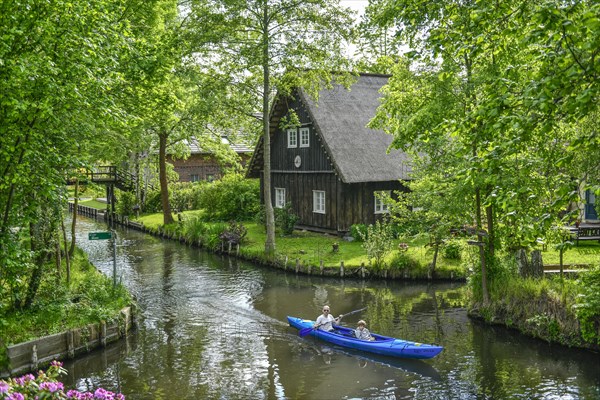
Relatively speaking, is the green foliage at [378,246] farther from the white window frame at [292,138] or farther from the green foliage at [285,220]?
the white window frame at [292,138]

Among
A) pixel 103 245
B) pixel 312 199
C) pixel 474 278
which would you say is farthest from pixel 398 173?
pixel 103 245

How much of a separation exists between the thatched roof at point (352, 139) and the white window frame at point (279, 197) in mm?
6399

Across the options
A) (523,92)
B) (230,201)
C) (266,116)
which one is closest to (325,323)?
(523,92)

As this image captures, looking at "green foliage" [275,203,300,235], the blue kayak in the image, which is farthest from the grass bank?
"green foliage" [275,203,300,235]

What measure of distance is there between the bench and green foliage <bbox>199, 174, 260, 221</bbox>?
20102 mm

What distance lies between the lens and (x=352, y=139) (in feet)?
104

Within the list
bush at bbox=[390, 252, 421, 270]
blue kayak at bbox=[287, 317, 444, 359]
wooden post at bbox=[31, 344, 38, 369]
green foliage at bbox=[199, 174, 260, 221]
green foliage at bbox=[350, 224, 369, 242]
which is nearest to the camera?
wooden post at bbox=[31, 344, 38, 369]

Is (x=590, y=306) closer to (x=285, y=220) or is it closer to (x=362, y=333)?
(x=362, y=333)

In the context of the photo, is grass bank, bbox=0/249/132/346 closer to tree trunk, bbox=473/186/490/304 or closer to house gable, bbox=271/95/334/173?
tree trunk, bbox=473/186/490/304

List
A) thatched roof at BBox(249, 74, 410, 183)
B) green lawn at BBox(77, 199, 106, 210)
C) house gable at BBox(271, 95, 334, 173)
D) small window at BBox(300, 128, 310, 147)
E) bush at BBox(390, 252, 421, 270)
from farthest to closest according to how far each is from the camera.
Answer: green lawn at BBox(77, 199, 106, 210), small window at BBox(300, 128, 310, 147), house gable at BBox(271, 95, 334, 173), thatched roof at BBox(249, 74, 410, 183), bush at BBox(390, 252, 421, 270)

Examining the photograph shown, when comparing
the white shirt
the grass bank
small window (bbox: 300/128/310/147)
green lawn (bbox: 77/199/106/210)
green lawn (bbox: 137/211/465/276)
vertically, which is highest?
small window (bbox: 300/128/310/147)

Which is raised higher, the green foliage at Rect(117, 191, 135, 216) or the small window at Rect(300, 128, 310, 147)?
the small window at Rect(300, 128, 310, 147)

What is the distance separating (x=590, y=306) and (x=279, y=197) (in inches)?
957

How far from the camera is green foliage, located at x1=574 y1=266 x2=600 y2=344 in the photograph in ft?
48.1
